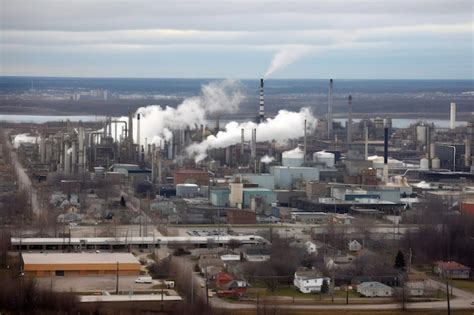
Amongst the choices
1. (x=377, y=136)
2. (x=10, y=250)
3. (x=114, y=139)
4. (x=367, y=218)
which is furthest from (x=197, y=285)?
(x=377, y=136)

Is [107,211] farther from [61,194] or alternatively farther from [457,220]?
[457,220]

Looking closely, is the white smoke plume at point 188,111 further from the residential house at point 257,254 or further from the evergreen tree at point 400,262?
the evergreen tree at point 400,262

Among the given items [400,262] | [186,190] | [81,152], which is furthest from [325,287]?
[81,152]

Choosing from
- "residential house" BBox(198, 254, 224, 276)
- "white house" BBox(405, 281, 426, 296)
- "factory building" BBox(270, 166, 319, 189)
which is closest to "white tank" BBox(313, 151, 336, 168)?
"factory building" BBox(270, 166, 319, 189)

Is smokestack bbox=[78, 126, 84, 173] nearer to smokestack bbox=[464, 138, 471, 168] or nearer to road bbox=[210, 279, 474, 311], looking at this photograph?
smokestack bbox=[464, 138, 471, 168]

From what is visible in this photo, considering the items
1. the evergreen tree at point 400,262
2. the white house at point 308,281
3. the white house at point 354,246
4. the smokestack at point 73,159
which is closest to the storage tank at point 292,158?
the smokestack at point 73,159

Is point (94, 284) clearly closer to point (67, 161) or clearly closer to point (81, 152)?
point (67, 161)
